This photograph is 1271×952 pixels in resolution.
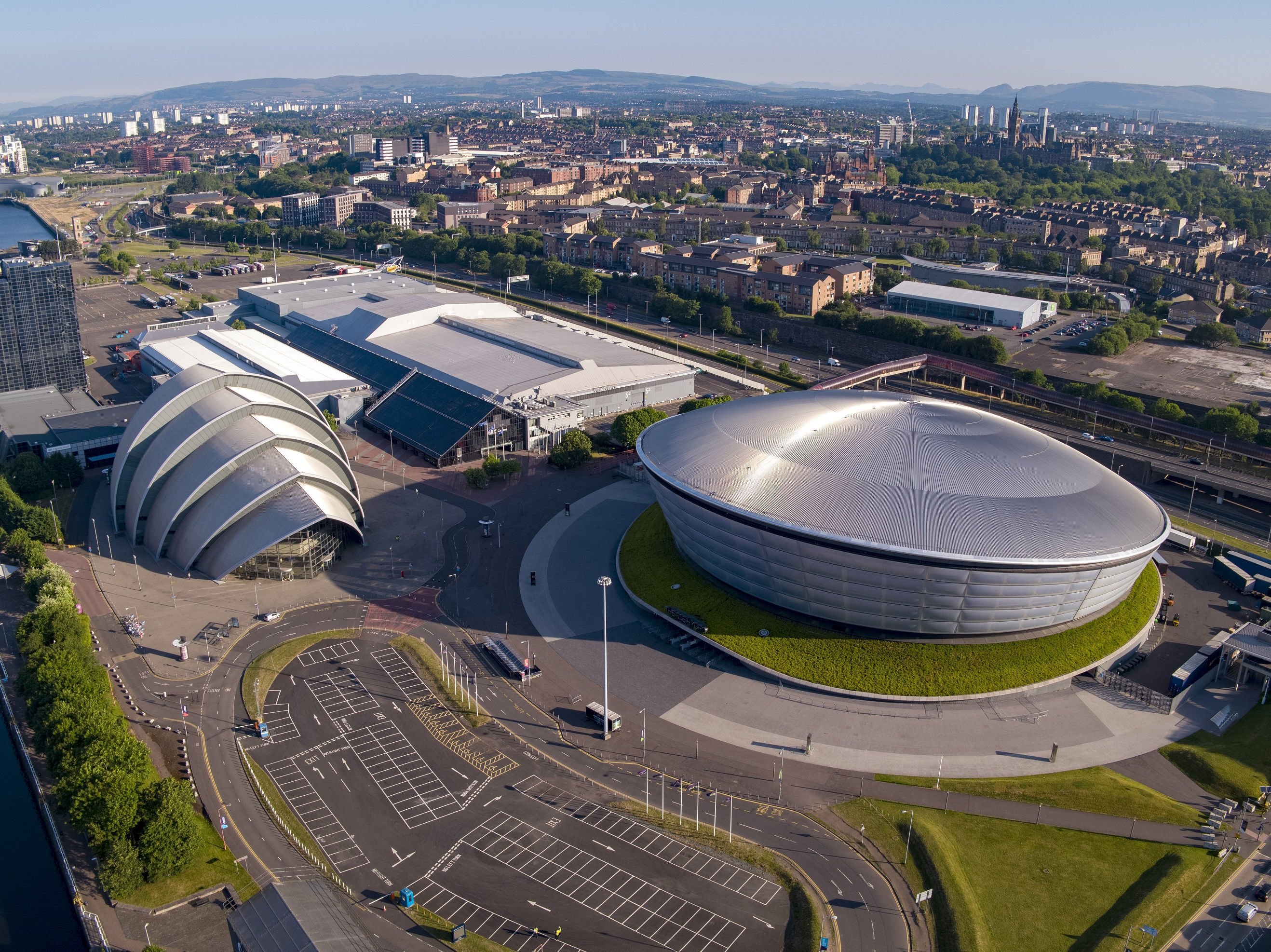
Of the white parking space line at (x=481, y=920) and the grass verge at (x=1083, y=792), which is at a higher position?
the grass verge at (x=1083, y=792)

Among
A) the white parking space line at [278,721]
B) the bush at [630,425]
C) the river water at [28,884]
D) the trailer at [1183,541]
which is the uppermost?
the bush at [630,425]

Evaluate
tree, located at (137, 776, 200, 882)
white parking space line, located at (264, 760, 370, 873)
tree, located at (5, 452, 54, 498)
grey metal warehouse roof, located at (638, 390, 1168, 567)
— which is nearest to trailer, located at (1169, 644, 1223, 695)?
grey metal warehouse roof, located at (638, 390, 1168, 567)

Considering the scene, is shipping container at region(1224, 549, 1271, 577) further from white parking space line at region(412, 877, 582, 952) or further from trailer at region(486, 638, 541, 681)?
white parking space line at region(412, 877, 582, 952)

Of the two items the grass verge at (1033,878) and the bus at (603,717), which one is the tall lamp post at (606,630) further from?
the grass verge at (1033,878)

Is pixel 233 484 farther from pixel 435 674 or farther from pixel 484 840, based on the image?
pixel 484 840

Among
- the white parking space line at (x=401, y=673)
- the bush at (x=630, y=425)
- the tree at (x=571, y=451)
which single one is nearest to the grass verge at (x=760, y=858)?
the white parking space line at (x=401, y=673)

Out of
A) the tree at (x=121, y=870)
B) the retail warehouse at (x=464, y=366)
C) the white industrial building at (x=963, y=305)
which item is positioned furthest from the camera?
the white industrial building at (x=963, y=305)
